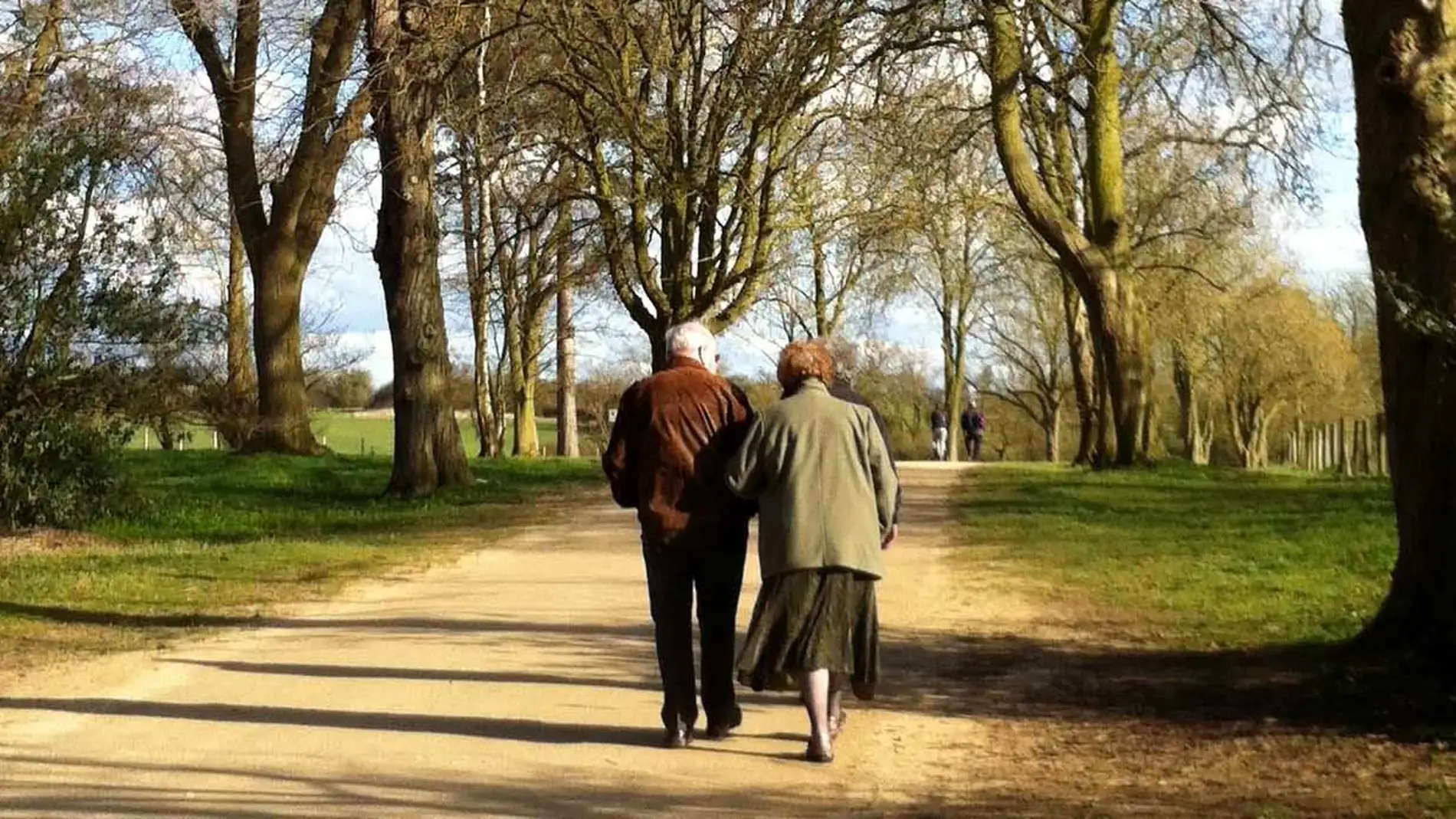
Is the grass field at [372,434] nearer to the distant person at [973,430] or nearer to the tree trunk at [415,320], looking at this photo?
the distant person at [973,430]

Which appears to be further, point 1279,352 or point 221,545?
point 1279,352

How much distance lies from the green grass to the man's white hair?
4.30m

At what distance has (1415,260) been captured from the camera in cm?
850

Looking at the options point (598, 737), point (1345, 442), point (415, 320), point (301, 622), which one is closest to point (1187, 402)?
point (1345, 442)

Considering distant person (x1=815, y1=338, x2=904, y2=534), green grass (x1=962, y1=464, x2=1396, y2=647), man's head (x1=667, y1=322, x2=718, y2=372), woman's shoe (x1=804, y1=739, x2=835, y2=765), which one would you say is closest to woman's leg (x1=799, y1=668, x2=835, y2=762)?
woman's shoe (x1=804, y1=739, x2=835, y2=765)

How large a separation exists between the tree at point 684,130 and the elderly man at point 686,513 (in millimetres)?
10974

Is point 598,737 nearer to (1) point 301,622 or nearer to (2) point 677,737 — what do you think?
(2) point 677,737

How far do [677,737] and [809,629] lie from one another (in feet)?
2.68

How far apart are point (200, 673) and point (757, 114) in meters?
14.0

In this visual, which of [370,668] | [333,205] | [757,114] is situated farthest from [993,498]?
[370,668]

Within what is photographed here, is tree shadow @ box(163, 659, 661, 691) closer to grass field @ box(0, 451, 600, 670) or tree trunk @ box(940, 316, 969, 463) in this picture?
grass field @ box(0, 451, 600, 670)

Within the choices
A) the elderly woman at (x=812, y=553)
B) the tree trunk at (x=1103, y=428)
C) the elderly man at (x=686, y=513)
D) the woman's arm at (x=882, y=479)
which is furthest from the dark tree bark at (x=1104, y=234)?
the elderly woman at (x=812, y=553)

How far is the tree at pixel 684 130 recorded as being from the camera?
67.1 feet

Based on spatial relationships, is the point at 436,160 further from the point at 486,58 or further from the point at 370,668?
the point at 370,668
